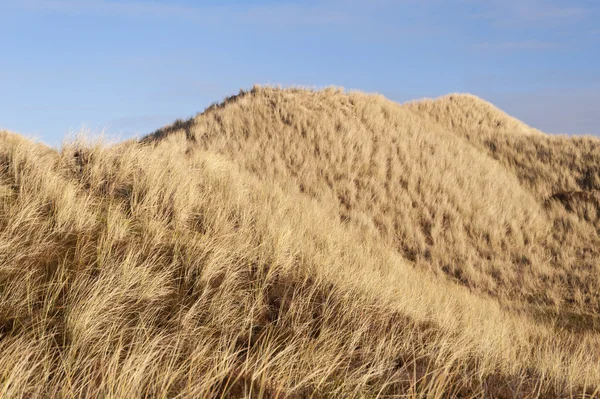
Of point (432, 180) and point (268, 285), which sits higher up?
point (432, 180)

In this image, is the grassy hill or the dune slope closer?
the grassy hill

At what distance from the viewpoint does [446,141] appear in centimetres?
1742

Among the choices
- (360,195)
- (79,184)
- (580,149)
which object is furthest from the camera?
(580,149)

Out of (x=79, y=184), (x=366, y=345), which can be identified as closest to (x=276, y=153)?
(x=79, y=184)

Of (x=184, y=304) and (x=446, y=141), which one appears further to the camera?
(x=446, y=141)

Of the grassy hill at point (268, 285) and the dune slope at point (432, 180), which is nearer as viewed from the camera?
the grassy hill at point (268, 285)

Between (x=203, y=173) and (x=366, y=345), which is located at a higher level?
(x=203, y=173)

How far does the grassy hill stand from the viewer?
3.31 metres

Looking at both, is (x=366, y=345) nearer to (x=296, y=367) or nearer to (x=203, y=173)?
(x=296, y=367)

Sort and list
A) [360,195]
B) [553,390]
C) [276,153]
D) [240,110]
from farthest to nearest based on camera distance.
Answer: [240,110]
[276,153]
[360,195]
[553,390]

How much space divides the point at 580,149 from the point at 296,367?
60.2 ft

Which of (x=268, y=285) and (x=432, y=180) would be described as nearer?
(x=268, y=285)

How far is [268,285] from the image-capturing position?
16.2 ft

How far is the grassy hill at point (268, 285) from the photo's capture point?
3307 mm
